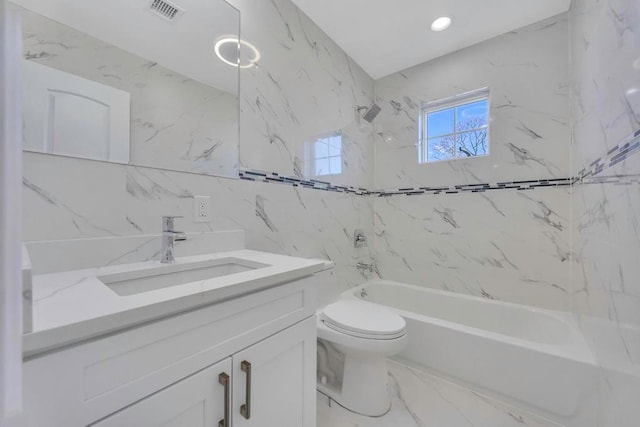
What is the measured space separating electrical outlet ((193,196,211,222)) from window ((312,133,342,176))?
0.84m

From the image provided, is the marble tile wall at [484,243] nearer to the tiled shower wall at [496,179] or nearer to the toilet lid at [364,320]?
the tiled shower wall at [496,179]

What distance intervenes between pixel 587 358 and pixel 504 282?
756 millimetres

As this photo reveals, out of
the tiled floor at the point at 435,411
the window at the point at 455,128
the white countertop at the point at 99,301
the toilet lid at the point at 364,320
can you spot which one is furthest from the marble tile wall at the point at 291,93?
the tiled floor at the point at 435,411

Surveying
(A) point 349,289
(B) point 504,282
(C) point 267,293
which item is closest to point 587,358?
(B) point 504,282

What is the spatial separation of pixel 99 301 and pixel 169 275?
17.5 inches

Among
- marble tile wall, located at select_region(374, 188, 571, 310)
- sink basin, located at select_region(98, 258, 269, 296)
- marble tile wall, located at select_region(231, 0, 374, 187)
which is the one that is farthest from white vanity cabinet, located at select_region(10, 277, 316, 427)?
marble tile wall, located at select_region(374, 188, 571, 310)

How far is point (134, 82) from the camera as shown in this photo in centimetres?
105

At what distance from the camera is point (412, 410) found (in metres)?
1.46

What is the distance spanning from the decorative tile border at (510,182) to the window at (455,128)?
283 mm

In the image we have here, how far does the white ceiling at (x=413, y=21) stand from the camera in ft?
5.68

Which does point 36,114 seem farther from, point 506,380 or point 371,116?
point 506,380

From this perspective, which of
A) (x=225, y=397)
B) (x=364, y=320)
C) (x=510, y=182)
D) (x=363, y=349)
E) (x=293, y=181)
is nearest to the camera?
(x=225, y=397)

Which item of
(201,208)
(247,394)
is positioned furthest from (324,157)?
(247,394)

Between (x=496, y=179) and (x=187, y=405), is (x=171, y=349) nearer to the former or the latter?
(x=187, y=405)
